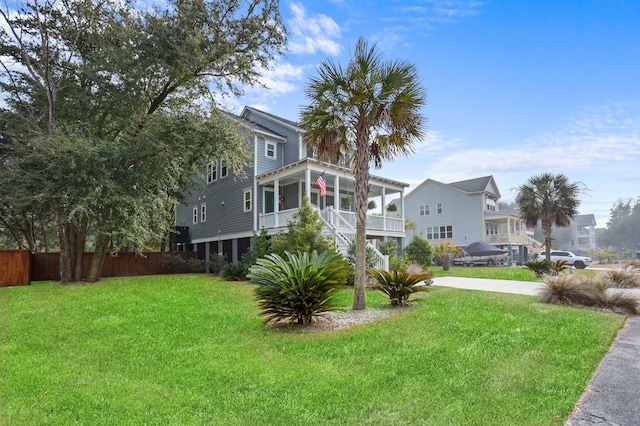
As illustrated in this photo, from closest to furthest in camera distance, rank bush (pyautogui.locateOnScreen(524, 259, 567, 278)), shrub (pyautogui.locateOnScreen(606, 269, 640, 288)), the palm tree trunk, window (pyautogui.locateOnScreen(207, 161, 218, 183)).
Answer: the palm tree trunk
shrub (pyautogui.locateOnScreen(606, 269, 640, 288))
bush (pyautogui.locateOnScreen(524, 259, 567, 278))
window (pyautogui.locateOnScreen(207, 161, 218, 183))

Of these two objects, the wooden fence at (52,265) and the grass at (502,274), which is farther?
the grass at (502,274)

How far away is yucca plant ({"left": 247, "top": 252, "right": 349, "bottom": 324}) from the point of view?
6707 millimetres

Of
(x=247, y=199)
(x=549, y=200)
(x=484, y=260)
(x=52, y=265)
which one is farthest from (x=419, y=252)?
(x=52, y=265)

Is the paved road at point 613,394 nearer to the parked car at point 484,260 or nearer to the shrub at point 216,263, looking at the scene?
the shrub at point 216,263

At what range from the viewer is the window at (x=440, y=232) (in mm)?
36969

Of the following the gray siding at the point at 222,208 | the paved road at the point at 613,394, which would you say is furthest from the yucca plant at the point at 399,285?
the gray siding at the point at 222,208

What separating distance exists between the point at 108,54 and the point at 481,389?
1502 cm

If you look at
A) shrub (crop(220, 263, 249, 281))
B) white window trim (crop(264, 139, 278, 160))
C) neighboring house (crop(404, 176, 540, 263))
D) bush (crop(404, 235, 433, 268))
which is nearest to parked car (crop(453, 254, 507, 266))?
neighboring house (crop(404, 176, 540, 263))

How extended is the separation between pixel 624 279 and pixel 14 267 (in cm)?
2078

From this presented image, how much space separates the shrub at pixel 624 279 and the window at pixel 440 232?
24459mm

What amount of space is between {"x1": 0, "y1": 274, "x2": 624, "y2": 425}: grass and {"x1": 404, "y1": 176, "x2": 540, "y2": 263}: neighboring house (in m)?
28.3

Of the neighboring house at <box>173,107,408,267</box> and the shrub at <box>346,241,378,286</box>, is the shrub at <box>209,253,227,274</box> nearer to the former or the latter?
the neighboring house at <box>173,107,408,267</box>

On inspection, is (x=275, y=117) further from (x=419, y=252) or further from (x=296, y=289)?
(x=296, y=289)

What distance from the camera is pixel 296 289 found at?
6.67m
